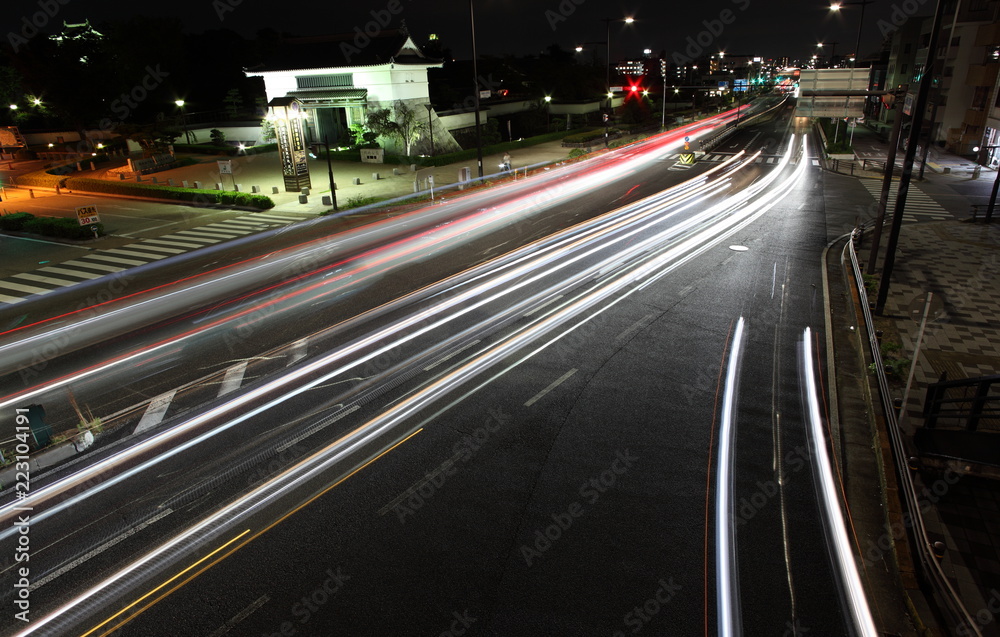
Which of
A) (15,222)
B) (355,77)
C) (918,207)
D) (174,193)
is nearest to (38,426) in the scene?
(15,222)

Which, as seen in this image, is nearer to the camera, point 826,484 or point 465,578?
point 465,578

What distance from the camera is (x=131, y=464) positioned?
8.88m

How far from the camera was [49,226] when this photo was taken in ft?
76.9

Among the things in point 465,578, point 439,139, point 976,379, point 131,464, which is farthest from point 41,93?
Answer: point 976,379

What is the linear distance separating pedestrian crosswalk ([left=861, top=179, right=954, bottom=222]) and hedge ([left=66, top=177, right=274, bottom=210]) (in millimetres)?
29921

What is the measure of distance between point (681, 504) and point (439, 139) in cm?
4212

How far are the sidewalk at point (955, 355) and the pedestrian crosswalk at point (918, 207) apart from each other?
0.69 meters

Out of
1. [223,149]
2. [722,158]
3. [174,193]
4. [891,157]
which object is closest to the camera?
[891,157]

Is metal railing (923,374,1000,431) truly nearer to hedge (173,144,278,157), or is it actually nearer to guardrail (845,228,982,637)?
guardrail (845,228,982,637)

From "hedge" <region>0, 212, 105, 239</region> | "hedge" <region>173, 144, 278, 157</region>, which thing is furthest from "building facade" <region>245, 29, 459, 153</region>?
"hedge" <region>0, 212, 105, 239</region>

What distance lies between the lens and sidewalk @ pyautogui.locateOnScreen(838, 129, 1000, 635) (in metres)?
7.02

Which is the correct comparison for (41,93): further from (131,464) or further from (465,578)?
(465,578)

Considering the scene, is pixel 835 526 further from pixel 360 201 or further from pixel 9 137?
pixel 9 137

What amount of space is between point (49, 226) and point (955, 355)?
32.3 meters
